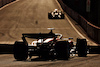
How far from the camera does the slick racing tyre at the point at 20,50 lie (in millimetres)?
12812

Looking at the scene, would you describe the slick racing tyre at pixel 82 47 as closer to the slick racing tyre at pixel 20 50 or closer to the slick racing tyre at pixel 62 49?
the slick racing tyre at pixel 62 49

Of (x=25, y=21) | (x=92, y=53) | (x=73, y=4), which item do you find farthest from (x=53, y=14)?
(x=92, y=53)

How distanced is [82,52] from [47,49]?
2803mm

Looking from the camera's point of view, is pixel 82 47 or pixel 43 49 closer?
pixel 43 49

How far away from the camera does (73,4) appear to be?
62.8m

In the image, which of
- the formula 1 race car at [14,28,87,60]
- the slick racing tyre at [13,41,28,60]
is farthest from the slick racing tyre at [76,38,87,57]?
the slick racing tyre at [13,41,28,60]

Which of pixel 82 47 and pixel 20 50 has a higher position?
pixel 20 50

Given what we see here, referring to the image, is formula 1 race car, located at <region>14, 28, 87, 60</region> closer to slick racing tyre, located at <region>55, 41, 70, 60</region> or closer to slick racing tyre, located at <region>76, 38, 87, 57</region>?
slick racing tyre, located at <region>55, 41, 70, 60</region>

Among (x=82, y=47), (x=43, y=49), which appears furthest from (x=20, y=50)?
(x=82, y=47)

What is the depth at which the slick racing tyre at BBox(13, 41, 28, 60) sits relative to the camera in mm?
12812

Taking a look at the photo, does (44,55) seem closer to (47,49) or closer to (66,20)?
(47,49)

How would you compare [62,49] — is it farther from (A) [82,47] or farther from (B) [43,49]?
(A) [82,47]

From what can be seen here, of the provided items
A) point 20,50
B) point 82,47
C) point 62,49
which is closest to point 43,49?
point 62,49

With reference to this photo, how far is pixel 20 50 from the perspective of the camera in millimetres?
12859
